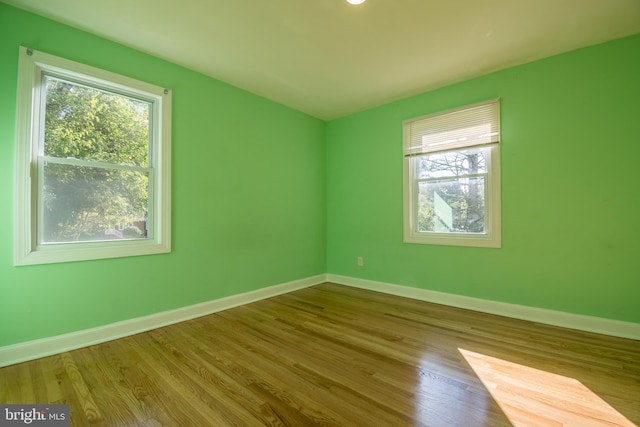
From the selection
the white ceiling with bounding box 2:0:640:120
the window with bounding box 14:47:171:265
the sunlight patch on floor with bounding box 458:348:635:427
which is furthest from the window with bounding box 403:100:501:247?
the window with bounding box 14:47:171:265

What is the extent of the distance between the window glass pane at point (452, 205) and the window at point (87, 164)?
117 inches

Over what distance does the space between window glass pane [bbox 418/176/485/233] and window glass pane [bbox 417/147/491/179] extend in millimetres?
89

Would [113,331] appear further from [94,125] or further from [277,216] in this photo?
[277,216]

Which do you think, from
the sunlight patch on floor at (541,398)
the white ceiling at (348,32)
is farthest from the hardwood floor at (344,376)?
the white ceiling at (348,32)

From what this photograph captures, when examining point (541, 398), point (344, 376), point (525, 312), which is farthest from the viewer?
point (525, 312)

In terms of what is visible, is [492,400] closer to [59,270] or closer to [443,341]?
[443,341]

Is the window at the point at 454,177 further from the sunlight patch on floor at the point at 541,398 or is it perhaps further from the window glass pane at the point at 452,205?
the sunlight patch on floor at the point at 541,398

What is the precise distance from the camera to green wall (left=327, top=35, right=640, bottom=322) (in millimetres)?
2363

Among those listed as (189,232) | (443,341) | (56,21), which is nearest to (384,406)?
(443,341)

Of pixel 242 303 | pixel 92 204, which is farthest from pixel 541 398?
pixel 92 204

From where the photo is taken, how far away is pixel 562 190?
2.61 m

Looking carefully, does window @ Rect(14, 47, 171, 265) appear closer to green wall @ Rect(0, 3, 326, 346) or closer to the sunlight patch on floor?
green wall @ Rect(0, 3, 326, 346)

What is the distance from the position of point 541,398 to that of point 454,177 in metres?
2.27

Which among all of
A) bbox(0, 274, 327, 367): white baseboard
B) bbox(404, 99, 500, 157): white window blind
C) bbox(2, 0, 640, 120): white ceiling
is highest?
bbox(2, 0, 640, 120): white ceiling
